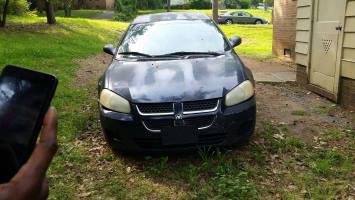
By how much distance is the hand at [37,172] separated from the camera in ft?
2.76

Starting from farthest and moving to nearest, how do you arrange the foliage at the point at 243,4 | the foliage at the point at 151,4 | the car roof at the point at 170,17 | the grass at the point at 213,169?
the foliage at the point at 243,4 < the foliage at the point at 151,4 < the car roof at the point at 170,17 < the grass at the point at 213,169

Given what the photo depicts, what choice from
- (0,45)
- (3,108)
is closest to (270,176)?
(3,108)

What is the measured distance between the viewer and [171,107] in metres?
4.33

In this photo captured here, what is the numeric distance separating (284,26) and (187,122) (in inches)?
333

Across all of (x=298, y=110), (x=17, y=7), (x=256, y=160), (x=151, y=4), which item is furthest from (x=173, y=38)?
(x=151, y=4)

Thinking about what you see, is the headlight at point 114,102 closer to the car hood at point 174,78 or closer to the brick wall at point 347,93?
the car hood at point 174,78

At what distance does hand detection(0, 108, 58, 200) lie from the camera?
841mm

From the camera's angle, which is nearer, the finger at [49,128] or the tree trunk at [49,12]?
the finger at [49,128]

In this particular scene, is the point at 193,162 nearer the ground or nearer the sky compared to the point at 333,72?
nearer the ground

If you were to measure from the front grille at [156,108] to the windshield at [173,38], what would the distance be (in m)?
1.21

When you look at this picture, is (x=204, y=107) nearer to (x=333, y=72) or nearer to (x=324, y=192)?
(x=324, y=192)

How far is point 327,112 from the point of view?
6.34 metres

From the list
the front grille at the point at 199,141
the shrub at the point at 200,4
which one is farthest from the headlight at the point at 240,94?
the shrub at the point at 200,4

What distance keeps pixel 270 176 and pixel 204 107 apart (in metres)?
0.95
